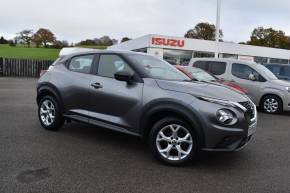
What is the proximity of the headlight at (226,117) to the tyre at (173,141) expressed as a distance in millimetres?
433

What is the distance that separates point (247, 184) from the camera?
14.8 feet

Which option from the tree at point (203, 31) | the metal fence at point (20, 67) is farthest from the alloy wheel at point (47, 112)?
the tree at point (203, 31)

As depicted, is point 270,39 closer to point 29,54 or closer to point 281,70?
point 29,54

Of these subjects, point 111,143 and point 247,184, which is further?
point 111,143

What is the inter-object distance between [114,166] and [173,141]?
91 centimetres

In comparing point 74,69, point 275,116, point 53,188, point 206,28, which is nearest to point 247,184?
point 53,188

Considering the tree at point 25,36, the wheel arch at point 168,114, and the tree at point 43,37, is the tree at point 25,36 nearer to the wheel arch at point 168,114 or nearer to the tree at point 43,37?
the tree at point 43,37

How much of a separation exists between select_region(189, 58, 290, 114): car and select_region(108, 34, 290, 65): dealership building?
16163mm

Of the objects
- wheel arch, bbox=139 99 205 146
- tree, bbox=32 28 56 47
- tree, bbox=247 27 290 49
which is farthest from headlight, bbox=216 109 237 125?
tree, bbox=32 28 56 47

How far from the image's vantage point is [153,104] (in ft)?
17.1

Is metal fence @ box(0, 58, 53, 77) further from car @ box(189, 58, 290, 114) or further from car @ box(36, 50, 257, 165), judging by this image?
car @ box(36, 50, 257, 165)

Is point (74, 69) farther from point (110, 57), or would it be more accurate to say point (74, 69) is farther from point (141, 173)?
point (141, 173)

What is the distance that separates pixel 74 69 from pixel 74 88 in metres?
0.44

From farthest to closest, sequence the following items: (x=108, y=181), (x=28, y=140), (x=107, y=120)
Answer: (x=28, y=140)
(x=107, y=120)
(x=108, y=181)
